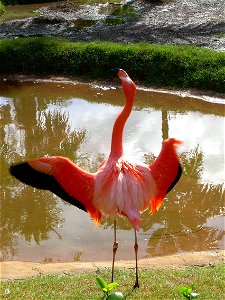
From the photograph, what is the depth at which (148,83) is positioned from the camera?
12.1 metres

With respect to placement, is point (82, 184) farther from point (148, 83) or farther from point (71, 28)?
point (71, 28)

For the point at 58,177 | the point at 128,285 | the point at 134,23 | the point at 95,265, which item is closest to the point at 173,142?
the point at 58,177

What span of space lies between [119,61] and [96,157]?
179 inches

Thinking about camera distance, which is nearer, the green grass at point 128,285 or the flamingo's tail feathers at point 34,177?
the flamingo's tail feathers at point 34,177

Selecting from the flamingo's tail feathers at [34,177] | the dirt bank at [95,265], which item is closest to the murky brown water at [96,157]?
the dirt bank at [95,265]

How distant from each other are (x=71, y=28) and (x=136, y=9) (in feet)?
11.7

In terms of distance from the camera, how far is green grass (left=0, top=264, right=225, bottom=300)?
4859 mm

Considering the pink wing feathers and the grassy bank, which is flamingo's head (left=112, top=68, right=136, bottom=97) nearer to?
the pink wing feathers

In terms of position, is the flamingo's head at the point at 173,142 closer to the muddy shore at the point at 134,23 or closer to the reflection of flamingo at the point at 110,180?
the reflection of flamingo at the point at 110,180

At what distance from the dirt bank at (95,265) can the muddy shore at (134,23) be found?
27.6ft

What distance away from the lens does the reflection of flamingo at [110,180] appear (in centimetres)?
455

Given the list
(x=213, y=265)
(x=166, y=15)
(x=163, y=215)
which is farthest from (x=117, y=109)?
(x=166, y=15)

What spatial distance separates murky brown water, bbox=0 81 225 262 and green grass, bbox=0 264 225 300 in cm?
90

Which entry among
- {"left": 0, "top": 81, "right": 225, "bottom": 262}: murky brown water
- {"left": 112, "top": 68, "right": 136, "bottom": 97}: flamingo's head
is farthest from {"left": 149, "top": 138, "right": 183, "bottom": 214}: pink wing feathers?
{"left": 0, "top": 81, "right": 225, "bottom": 262}: murky brown water
